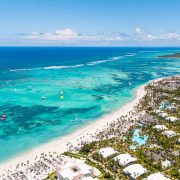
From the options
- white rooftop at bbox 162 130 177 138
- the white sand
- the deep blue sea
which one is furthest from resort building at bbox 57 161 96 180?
white rooftop at bbox 162 130 177 138

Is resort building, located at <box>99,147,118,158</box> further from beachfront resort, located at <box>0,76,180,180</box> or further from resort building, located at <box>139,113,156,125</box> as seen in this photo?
resort building, located at <box>139,113,156,125</box>

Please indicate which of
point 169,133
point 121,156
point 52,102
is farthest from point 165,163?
point 52,102

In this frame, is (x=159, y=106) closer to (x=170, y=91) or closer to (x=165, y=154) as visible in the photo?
(x=170, y=91)

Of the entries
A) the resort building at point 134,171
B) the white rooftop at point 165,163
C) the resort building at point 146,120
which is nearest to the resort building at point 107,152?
the resort building at point 134,171

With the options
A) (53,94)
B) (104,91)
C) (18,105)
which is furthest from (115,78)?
(18,105)

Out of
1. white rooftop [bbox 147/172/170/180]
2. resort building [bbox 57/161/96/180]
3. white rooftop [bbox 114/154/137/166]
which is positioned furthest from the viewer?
white rooftop [bbox 114/154/137/166]

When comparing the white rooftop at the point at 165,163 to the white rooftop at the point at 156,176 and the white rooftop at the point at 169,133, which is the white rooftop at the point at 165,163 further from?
the white rooftop at the point at 169,133
